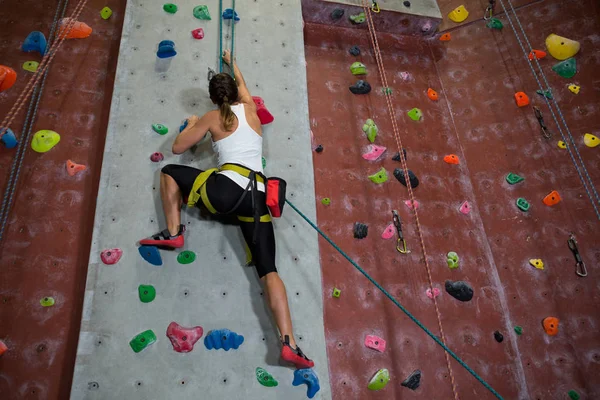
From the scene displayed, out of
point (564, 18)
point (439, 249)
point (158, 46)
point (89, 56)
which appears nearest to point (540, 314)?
point (439, 249)

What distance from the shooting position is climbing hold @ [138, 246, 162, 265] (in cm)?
222

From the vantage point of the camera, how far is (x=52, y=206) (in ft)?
8.16

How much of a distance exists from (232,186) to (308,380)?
0.97 meters

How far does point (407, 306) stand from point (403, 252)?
1.12 feet

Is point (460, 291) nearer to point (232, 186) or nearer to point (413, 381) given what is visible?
point (413, 381)

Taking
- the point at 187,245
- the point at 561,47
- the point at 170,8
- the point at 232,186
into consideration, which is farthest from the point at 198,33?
the point at 561,47

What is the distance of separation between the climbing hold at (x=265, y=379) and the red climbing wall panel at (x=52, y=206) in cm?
90

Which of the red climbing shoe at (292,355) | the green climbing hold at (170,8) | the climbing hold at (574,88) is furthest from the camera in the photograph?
the climbing hold at (574,88)

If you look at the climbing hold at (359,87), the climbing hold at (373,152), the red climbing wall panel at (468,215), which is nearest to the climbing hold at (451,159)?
the red climbing wall panel at (468,215)

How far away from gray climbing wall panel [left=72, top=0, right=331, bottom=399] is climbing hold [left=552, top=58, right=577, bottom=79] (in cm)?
185

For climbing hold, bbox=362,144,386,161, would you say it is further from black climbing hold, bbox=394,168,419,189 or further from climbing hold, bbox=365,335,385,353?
climbing hold, bbox=365,335,385,353

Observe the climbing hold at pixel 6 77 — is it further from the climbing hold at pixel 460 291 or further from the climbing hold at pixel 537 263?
the climbing hold at pixel 537 263

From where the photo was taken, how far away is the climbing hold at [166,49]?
2.73 meters

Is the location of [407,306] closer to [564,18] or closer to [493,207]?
[493,207]
